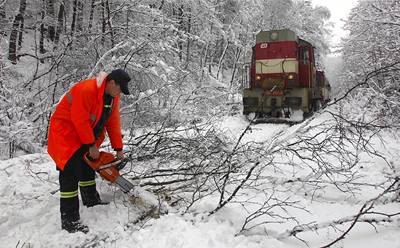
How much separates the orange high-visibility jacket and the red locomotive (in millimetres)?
9071

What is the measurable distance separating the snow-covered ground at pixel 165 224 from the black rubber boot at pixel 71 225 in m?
0.06

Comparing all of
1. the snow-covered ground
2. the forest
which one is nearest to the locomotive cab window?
the forest

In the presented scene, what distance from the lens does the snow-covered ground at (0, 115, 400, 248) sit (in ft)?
10.0

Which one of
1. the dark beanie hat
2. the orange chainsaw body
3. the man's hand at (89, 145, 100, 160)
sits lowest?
the orange chainsaw body

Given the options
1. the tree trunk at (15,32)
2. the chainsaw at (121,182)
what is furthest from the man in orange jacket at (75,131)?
the tree trunk at (15,32)

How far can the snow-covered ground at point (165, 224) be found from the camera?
3053 mm

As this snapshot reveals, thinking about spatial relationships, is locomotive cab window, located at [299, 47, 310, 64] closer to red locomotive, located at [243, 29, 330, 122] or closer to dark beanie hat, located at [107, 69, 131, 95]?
red locomotive, located at [243, 29, 330, 122]

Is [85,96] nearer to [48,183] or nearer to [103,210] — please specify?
[103,210]

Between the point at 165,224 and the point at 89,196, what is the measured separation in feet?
3.33

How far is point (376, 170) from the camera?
502cm

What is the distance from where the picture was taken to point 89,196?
3.80m

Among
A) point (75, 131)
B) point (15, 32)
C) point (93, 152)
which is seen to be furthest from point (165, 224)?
point (15, 32)

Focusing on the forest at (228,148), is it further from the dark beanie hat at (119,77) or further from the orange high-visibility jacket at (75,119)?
the dark beanie hat at (119,77)

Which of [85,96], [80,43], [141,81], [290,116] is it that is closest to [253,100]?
[290,116]
